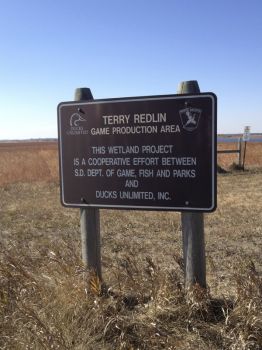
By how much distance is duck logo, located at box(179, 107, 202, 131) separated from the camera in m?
3.58

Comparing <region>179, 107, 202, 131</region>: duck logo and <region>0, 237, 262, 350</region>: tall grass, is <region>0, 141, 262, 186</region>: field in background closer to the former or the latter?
<region>0, 237, 262, 350</region>: tall grass

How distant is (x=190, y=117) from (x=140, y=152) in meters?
0.51

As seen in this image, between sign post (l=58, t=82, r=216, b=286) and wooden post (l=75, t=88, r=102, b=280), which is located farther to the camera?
wooden post (l=75, t=88, r=102, b=280)

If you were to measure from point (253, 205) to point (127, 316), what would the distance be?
630 cm

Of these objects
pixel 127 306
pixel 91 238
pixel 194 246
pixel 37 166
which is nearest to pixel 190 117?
pixel 194 246

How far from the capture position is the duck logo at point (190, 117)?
358cm

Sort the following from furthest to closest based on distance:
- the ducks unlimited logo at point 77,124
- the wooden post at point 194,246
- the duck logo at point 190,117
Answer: the ducks unlimited logo at point 77,124
the wooden post at point 194,246
the duck logo at point 190,117

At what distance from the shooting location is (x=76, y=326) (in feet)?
11.1

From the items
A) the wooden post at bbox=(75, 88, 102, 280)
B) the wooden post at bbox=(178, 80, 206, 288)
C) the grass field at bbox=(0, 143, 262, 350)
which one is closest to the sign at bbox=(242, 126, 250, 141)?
the grass field at bbox=(0, 143, 262, 350)

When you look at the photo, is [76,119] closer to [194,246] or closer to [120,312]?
[194,246]

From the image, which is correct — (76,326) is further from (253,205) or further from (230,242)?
(253,205)

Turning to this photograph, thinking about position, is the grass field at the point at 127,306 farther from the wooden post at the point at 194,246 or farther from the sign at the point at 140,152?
the sign at the point at 140,152

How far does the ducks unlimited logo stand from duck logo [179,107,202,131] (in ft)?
2.93

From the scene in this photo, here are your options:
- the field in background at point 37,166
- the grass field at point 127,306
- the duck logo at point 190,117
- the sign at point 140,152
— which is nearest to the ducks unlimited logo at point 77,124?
the sign at point 140,152
